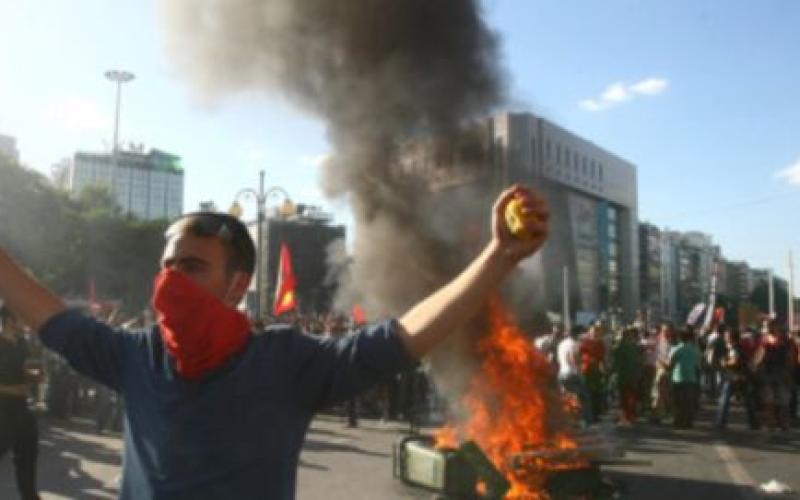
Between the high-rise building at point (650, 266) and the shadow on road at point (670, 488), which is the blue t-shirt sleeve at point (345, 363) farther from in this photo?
the high-rise building at point (650, 266)

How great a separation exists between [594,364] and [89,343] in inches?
491

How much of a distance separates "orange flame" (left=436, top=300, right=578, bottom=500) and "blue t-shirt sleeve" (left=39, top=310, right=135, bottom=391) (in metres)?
4.76

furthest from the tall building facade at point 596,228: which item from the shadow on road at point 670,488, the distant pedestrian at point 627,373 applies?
the shadow on road at point 670,488

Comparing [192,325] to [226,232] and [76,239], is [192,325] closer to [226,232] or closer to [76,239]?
[226,232]

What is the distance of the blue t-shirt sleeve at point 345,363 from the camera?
1.75 metres

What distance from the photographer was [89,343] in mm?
1997

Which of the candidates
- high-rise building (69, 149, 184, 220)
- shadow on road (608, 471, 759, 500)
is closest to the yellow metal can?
shadow on road (608, 471, 759, 500)

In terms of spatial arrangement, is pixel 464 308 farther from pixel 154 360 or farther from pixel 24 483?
pixel 24 483

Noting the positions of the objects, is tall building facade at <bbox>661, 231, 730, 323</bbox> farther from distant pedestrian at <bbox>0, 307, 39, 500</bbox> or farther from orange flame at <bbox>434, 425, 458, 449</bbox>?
distant pedestrian at <bbox>0, 307, 39, 500</bbox>

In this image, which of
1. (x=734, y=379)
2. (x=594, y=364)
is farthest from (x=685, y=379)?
(x=594, y=364)

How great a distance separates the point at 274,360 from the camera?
5.90 ft

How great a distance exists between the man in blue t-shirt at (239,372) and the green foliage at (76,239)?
122 feet

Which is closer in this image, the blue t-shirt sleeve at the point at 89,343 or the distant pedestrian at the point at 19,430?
the blue t-shirt sleeve at the point at 89,343

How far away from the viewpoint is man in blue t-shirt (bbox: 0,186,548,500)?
1.74 metres
